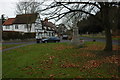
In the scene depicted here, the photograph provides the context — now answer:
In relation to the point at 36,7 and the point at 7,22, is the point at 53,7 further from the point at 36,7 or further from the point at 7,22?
the point at 7,22

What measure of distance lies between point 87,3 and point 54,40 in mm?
21426

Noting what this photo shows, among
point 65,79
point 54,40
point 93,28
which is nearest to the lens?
point 65,79

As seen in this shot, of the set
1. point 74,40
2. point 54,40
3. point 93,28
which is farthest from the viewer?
point 93,28

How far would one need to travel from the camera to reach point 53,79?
195 inches

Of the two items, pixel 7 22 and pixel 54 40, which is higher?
pixel 7 22

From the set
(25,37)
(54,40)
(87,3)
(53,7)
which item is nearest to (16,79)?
(53,7)

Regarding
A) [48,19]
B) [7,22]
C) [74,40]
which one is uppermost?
[7,22]

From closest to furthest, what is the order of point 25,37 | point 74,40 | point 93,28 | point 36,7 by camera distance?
point 36,7
point 74,40
point 25,37
point 93,28

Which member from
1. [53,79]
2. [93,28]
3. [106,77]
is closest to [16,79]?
[53,79]

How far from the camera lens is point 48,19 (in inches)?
378

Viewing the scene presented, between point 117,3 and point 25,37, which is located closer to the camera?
point 117,3

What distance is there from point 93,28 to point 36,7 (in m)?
46.4

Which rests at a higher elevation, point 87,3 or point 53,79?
point 87,3

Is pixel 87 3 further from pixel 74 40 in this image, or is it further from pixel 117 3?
pixel 74 40
